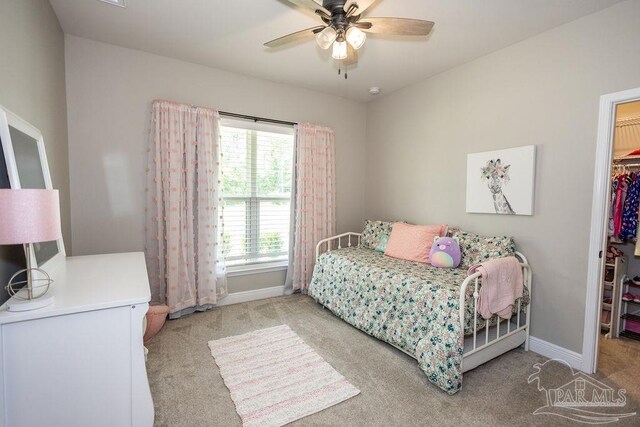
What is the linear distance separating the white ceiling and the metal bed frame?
1.82 meters

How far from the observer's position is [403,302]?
227 cm

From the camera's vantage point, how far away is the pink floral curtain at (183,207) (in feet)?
9.25

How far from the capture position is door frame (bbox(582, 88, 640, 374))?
6.65ft

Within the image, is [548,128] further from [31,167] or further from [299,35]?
[31,167]

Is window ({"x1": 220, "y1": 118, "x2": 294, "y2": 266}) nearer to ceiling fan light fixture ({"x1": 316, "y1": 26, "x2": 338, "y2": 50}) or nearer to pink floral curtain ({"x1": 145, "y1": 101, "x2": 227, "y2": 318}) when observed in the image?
pink floral curtain ({"x1": 145, "y1": 101, "x2": 227, "y2": 318})

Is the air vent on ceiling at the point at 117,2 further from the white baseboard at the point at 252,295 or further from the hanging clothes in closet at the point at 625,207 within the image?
the hanging clothes in closet at the point at 625,207

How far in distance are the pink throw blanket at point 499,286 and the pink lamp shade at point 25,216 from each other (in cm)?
→ 231

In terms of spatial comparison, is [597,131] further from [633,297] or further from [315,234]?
[315,234]

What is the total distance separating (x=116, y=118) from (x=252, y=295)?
7.48ft

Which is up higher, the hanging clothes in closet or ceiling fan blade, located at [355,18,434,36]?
ceiling fan blade, located at [355,18,434,36]

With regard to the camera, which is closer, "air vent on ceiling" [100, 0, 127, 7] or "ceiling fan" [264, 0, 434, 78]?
"ceiling fan" [264, 0, 434, 78]

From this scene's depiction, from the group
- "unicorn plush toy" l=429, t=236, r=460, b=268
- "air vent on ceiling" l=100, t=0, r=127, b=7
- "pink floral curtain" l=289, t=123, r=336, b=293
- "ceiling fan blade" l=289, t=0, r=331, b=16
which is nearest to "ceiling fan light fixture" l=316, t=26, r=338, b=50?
"ceiling fan blade" l=289, t=0, r=331, b=16

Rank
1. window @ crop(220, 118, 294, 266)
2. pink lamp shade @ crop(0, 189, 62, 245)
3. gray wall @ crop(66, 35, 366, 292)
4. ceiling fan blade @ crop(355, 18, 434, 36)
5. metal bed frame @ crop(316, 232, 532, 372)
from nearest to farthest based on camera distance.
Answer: pink lamp shade @ crop(0, 189, 62, 245)
ceiling fan blade @ crop(355, 18, 434, 36)
metal bed frame @ crop(316, 232, 532, 372)
gray wall @ crop(66, 35, 366, 292)
window @ crop(220, 118, 294, 266)

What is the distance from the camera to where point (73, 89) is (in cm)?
252
